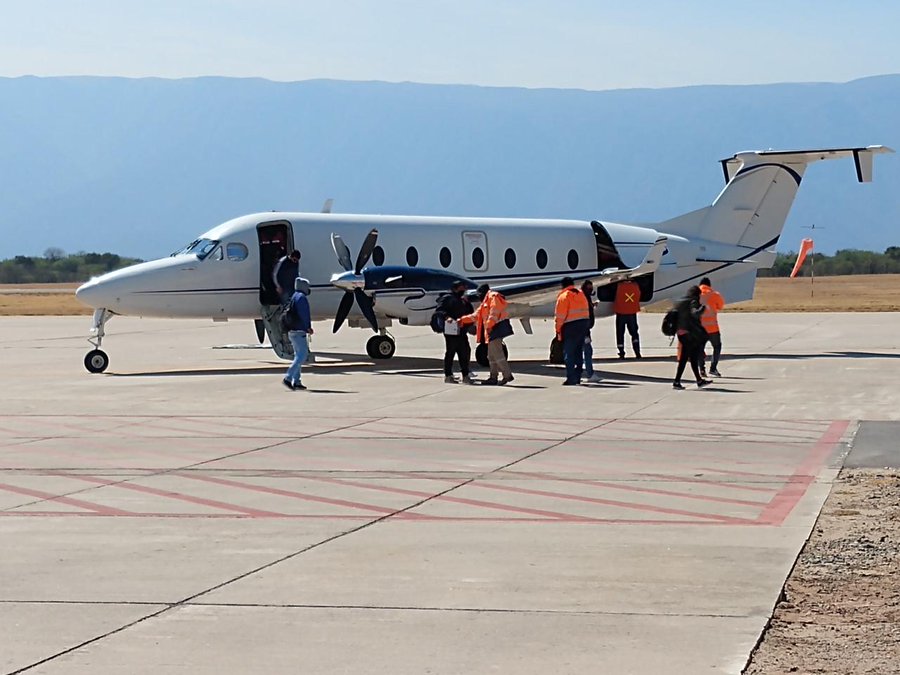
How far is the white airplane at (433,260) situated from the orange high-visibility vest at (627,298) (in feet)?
1.16

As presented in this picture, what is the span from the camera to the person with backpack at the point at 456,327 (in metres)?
23.2

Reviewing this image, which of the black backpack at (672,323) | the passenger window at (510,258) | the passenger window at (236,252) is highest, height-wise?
the passenger window at (236,252)

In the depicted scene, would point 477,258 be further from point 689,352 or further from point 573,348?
point 689,352

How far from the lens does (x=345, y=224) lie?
28172mm

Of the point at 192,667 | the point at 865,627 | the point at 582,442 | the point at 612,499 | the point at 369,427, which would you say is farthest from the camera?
the point at 369,427

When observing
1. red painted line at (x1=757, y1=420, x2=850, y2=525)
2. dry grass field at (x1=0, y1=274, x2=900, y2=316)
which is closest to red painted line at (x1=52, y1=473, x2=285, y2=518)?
red painted line at (x1=757, y1=420, x2=850, y2=525)

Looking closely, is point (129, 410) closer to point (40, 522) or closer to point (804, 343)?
point (40, 522)

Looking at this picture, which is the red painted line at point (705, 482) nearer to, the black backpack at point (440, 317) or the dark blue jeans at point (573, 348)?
the dark blue jeans at point (573, 348)

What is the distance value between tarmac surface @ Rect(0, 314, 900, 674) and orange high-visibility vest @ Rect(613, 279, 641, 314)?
5.09 metres

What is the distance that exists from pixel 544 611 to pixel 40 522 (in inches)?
180

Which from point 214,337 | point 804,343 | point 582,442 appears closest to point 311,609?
point 582,442

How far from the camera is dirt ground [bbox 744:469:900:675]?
6.78 metres

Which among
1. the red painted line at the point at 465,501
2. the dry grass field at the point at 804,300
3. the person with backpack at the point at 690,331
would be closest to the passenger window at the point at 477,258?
the person with backpack at the point at 690,331

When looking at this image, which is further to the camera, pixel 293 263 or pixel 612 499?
pixel 293 263
